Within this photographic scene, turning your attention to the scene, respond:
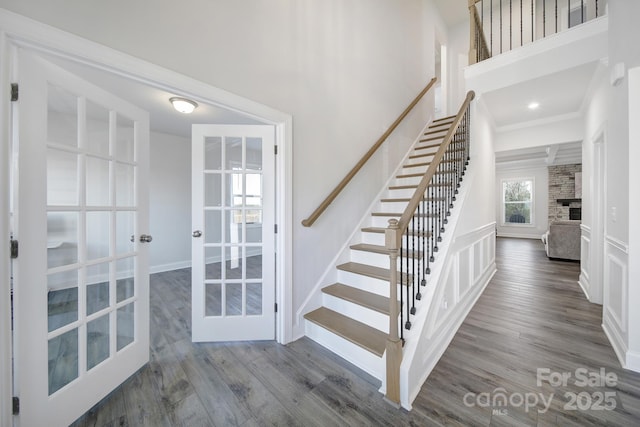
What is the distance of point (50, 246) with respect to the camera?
4.40ft

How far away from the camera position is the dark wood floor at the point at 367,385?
147cm

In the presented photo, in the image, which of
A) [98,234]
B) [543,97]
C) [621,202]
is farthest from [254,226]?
[543,97]

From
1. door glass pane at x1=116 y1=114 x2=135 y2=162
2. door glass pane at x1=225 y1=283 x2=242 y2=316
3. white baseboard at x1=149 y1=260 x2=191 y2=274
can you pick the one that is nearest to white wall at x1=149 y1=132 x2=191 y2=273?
white baseboard at x1=149 y1=260 x2=191 y2=274

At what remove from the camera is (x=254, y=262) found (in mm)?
2283

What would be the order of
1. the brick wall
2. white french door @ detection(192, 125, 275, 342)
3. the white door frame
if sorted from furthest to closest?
1. the brick wall
2. white french door @ detection(192, 125, 275, 342)
3. the white door frame

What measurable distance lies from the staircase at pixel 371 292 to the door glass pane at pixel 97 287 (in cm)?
151

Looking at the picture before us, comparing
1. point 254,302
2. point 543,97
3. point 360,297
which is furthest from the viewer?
point 543,97

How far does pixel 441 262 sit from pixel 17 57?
2821 millimetres

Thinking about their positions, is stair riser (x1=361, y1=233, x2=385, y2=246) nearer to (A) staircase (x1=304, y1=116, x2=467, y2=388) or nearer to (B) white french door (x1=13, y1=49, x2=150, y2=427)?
(A) staircase (x1=304, y1=116, x2=467, y2=388)

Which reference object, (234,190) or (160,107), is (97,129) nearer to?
(234,190)

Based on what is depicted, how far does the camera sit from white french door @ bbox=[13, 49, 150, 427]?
1209 mm

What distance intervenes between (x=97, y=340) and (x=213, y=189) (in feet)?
4.37

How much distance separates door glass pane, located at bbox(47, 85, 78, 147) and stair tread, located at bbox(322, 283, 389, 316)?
7.08ft

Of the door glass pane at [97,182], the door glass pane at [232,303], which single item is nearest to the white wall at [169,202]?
the door glass pane at [232,303]
